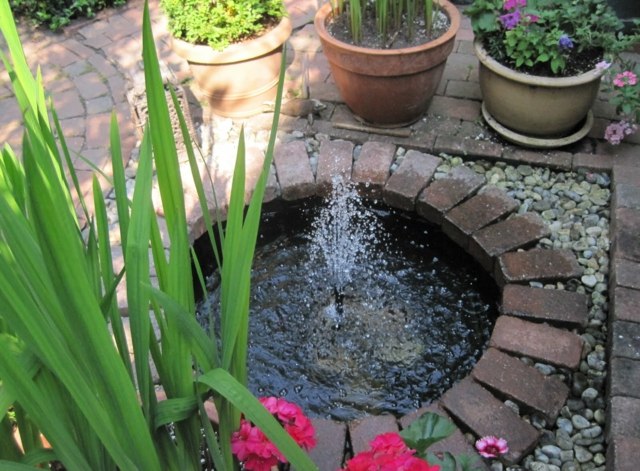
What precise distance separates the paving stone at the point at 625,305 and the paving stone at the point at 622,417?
30 cm

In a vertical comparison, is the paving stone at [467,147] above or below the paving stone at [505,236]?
above

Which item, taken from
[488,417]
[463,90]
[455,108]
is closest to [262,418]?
[488,417]

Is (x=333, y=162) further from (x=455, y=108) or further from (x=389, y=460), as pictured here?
(x=389, y=460)

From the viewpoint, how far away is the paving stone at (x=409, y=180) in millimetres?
2695

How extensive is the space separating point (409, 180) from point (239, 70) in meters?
0.90

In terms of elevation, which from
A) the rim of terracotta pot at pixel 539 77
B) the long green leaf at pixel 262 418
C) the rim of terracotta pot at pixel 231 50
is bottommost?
the rim of terracotta pot at pixel 539 77

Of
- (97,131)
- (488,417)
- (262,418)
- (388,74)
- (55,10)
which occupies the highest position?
(262,418)

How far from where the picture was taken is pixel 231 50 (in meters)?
2.96

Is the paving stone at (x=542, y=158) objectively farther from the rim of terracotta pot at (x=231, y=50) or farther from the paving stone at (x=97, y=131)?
the paving stone at (x=97, y=131)

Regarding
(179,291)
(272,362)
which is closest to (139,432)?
(179,291)

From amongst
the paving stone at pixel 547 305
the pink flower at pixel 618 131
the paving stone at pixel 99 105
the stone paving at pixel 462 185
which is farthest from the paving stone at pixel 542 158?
the paving stone at pixel 99 105

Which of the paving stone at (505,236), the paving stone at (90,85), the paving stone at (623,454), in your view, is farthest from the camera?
the paving stone at (90,85)

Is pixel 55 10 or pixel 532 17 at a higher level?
pixel 532 17

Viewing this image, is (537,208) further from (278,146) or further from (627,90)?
(278,146)
